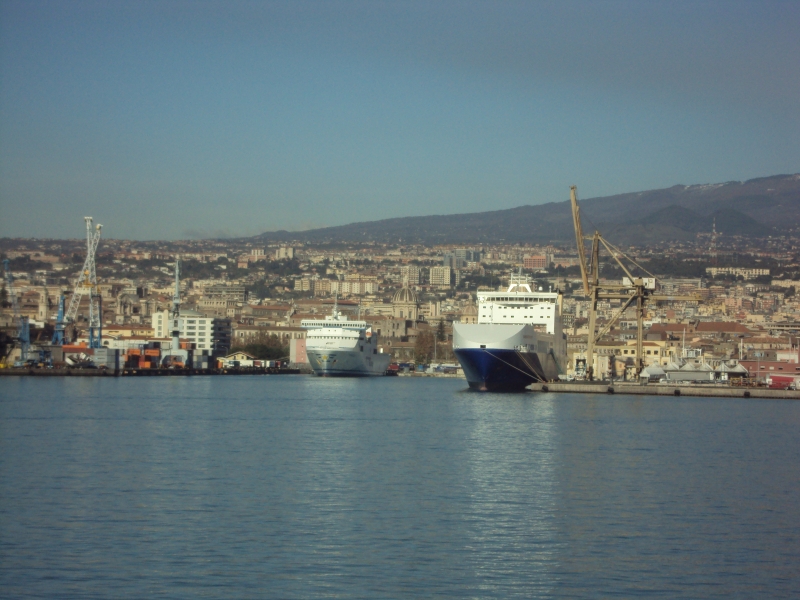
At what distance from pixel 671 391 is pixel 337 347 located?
24.5 metres

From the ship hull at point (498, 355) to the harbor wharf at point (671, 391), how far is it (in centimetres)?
132

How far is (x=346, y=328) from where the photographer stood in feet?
233

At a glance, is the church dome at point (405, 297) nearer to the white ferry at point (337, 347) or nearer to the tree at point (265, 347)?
the tree at point (265, 347)

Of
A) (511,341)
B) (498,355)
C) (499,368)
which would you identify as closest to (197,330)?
(499,368)

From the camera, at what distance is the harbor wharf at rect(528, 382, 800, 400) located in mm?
48688

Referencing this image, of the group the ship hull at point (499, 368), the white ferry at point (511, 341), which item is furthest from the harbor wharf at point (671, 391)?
the white ferry at point (511, 341)

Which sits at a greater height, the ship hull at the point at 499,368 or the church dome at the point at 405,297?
the church dome at the point at 405,297

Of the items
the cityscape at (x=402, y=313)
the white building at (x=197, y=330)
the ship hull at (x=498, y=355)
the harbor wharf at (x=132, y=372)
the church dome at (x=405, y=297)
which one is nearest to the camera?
the ship hull at (x=498, y=355)

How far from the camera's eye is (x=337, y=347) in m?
69.8

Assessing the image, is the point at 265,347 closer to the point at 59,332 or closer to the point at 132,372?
the point at 59,332

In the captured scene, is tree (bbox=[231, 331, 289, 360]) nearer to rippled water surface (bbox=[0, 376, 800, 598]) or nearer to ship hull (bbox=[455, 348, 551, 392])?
ship hull (bbox=[455, 348, 551, 392])

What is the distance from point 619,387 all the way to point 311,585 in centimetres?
3896

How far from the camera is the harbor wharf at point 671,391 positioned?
1917 inches

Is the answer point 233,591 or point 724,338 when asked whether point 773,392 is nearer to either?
point 233,591
